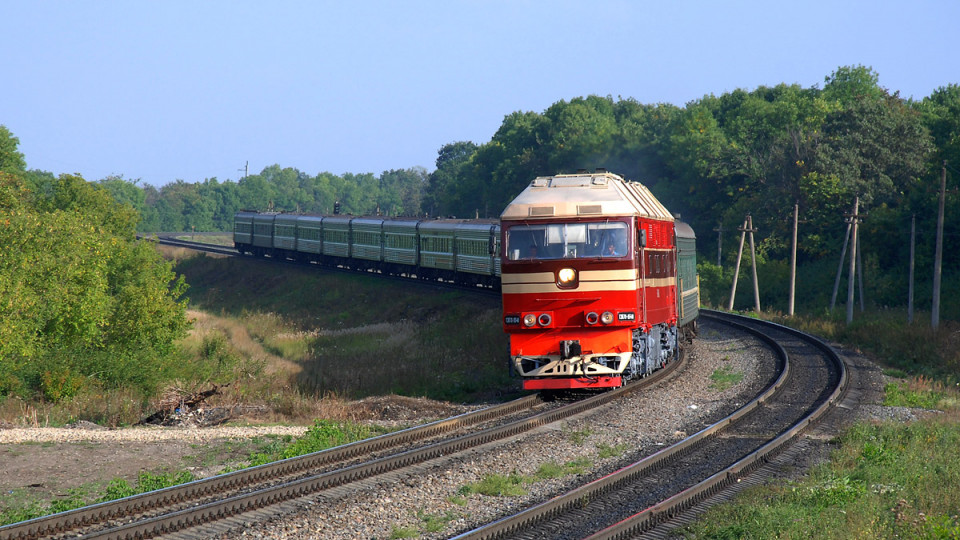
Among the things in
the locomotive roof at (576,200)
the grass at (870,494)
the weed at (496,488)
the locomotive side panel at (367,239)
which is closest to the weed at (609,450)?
the weed at (496,488)

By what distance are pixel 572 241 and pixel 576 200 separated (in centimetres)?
88

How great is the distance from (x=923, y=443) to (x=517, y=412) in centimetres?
700

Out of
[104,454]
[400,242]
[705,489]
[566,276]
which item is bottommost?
[104,454]

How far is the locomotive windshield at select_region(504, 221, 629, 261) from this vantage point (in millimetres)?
17547

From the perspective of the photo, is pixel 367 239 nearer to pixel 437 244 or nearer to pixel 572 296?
pixel 437 244

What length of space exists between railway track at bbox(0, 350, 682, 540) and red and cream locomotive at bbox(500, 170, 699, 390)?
1.01 m

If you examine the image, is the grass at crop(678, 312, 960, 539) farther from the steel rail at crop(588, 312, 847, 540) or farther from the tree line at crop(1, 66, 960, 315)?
the tree line at crop(1, 66, 960, 315)

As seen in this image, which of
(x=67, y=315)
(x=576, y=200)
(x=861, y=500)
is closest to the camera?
(x=861, y=500)

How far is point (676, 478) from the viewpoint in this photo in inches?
478

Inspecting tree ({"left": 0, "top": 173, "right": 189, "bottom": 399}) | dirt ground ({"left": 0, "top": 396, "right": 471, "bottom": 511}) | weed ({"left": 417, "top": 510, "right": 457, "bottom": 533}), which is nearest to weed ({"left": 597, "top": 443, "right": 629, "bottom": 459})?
weed ({"left": 417, "top": 510, "right": 457, "bottom": 533})

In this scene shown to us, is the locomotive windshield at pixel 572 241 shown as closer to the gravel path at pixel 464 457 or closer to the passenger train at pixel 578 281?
the passenger train at pixel 578 281

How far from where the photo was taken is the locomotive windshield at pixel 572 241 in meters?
17.5

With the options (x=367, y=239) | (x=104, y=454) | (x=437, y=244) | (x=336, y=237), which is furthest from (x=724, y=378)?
(x=336, y=237)

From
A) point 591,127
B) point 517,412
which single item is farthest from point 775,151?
point 517,412
